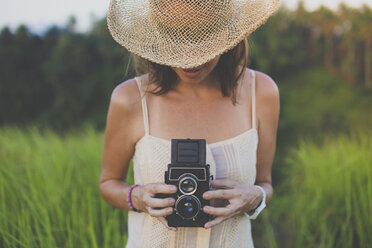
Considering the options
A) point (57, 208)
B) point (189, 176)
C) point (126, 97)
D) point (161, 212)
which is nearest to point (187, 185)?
point (189, 176)

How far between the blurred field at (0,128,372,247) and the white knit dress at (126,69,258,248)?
0.52 meters

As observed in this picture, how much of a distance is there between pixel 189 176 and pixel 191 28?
1.87 feet

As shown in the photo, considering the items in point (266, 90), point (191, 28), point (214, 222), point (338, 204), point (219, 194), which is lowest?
point (338, 204)

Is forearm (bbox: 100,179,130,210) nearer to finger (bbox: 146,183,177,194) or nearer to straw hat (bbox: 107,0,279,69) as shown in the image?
finger (bbox: 146,183,177,194)

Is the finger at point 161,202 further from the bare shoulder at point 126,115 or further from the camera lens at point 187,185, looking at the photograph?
the bare shoulder at point 126,115

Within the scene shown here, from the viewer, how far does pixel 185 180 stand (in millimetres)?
1389

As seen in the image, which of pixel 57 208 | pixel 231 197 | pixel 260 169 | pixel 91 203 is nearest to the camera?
pixel 231 197

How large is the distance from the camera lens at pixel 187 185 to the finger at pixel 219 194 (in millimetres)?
55

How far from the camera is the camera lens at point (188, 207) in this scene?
1.40 meters

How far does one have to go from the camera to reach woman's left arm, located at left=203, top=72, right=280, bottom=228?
4.68ft

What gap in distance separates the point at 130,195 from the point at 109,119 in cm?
37

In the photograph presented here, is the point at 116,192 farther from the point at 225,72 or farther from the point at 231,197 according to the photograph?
the point at 225,72

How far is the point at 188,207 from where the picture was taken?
1.41 metres

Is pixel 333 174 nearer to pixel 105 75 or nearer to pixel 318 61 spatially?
pixel 105 75
